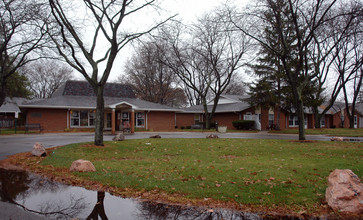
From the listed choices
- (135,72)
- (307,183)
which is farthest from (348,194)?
(135,72)

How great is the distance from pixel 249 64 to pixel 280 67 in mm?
3678

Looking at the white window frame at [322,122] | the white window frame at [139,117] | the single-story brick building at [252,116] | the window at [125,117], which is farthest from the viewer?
the white window frame at [322,122]

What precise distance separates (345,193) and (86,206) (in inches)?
186

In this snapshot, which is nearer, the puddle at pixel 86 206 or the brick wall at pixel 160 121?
the puddle at pixel 86 206

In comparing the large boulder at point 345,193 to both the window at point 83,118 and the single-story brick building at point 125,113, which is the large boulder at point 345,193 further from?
the window at point 83,118

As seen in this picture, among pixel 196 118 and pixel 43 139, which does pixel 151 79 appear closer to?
pixel 196 118

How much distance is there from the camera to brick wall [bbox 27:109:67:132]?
2747 cm

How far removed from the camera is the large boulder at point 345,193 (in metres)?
4.75

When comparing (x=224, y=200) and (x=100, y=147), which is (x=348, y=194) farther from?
(x=100, y=147)

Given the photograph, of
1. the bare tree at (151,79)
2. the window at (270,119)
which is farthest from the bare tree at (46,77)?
the window at (270,119)

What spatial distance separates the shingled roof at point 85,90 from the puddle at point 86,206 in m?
28.4

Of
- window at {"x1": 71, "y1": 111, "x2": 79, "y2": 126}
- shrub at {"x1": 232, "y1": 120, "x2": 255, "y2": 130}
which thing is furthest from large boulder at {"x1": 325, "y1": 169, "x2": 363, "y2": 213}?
shrub at {"x1": 232, "y1": 120, "x2": 255, "y2": 130}

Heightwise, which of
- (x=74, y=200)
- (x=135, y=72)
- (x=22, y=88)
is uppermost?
(x=135, y=72)

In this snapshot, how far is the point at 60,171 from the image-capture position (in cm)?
799
